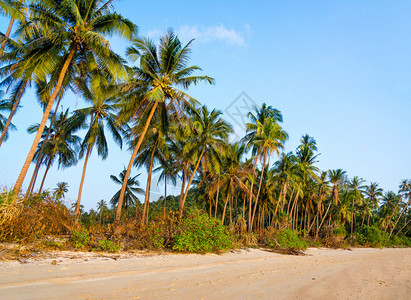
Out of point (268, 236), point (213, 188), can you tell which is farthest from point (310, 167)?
point (268, 236)

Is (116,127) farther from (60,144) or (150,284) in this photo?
(150,284)

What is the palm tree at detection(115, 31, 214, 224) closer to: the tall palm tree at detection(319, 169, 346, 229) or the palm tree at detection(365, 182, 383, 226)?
the tall palm tree at detection(319, 169, 346, 229)

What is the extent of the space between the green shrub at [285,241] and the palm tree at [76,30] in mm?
13570

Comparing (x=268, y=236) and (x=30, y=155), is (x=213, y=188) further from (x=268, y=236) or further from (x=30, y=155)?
(x=30, y=155)

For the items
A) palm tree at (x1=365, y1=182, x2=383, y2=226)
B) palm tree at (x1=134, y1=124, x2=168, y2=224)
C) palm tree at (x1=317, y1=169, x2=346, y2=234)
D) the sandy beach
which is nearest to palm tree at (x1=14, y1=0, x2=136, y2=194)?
the sandy beach

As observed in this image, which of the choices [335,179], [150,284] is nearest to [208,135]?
[150,284]

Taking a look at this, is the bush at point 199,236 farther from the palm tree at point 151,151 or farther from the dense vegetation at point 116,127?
the palm tree at point 151,151

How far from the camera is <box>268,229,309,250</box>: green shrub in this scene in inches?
640

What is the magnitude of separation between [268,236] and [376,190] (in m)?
43.0

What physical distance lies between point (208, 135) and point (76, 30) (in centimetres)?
1204

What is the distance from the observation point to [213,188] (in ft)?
80.7

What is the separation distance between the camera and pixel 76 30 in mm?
11156

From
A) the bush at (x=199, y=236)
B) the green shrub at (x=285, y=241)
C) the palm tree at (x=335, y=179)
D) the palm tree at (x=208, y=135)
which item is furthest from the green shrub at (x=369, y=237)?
the bush at (x=199, y=236)

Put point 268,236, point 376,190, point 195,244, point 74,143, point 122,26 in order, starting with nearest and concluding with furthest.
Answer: point 195,244 < point 122,26 < point 268,236 < point 74,143 < point 376,190
